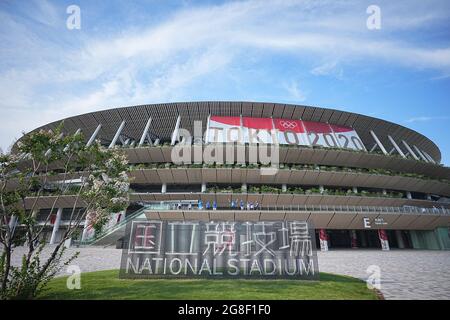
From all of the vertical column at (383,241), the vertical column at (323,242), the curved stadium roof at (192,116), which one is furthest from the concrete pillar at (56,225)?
the vertical column at (383,241)

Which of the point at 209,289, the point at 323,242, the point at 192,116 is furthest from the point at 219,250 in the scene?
the point at 192,116

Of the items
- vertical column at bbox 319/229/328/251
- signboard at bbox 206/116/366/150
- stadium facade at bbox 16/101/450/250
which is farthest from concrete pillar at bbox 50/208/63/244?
vertical column at bbox 319/229/328/251

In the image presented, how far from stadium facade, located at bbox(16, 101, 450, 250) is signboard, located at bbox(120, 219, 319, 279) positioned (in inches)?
535

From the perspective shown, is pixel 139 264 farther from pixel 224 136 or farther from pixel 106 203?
pixel 224 136

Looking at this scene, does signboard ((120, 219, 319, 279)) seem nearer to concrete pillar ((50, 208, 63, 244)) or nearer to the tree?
the tree

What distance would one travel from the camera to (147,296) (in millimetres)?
6953

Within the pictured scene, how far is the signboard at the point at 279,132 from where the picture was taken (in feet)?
106

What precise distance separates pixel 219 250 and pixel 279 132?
2596 centimetres

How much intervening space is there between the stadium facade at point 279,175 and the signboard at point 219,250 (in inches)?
535

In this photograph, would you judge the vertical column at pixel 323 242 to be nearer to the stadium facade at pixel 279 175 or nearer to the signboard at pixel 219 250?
the stadium facade at pixel 279 175

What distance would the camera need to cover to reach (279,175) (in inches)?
1179

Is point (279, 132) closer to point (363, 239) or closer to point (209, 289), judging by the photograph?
point (363, 239)

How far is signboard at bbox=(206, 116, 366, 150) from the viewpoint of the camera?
32.2 metres

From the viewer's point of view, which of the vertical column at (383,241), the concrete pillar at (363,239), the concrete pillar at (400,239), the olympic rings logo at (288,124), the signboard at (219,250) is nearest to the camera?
the signboard at (219,250)
